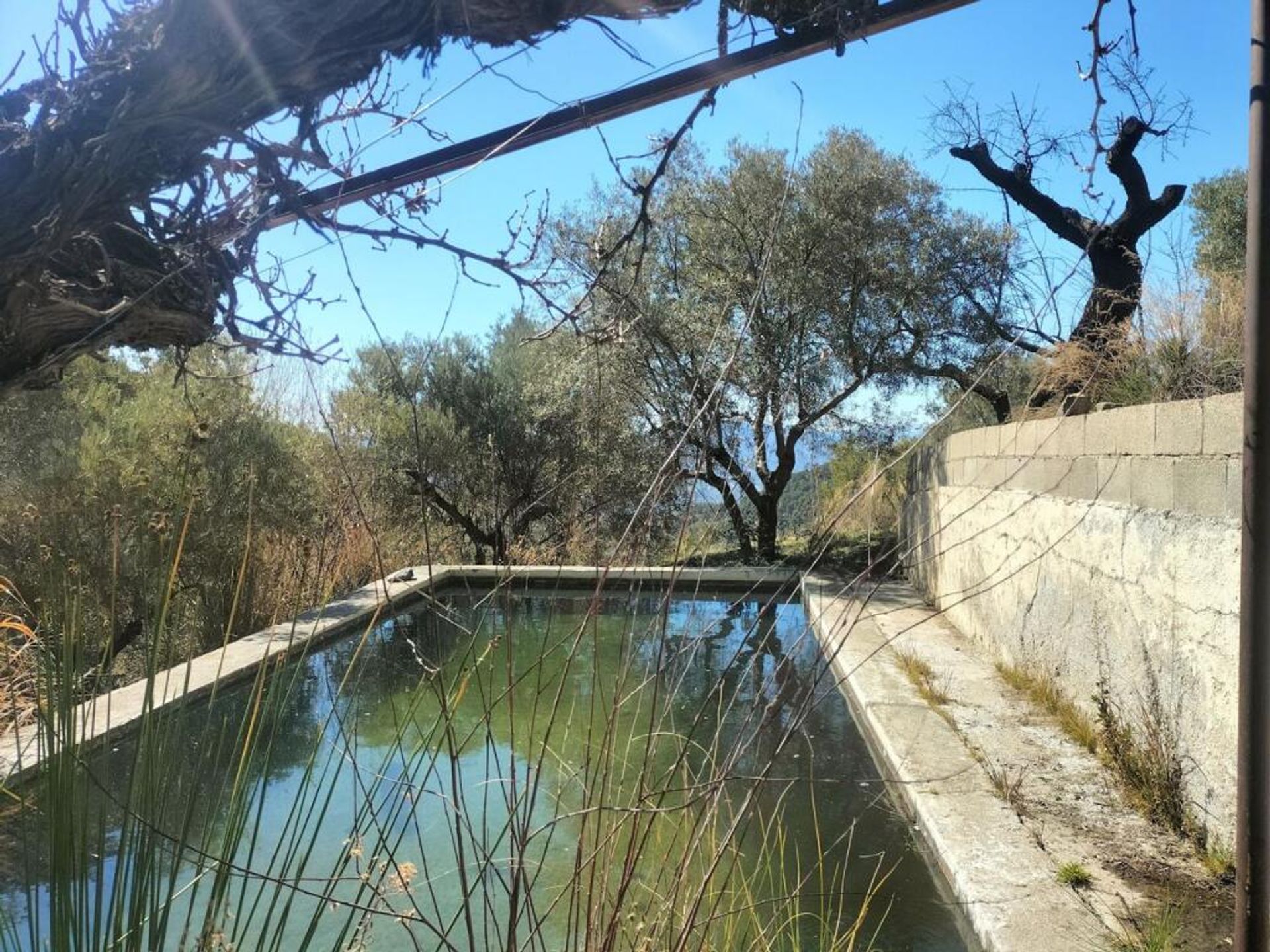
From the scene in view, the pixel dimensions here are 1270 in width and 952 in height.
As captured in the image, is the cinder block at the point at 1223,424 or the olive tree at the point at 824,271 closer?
the cinder block at the point at 1223,424

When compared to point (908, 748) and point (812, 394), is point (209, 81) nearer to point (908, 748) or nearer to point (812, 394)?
point (908, 748)

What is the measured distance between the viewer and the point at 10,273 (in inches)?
63.4

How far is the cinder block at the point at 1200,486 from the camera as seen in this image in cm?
252

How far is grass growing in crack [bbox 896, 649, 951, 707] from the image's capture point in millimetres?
4066

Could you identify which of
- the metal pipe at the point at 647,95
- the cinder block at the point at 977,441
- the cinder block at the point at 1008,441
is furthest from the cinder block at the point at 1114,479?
the metal pipe at the point at 647,95

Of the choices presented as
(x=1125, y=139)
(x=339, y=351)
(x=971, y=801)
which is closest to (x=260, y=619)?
(x=339, y=351)

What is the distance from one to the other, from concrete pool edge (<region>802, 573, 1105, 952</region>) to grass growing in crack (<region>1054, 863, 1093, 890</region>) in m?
0.02

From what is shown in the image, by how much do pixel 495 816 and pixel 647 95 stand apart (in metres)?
2.23

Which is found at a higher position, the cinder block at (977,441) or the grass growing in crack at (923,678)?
the cinder block at (977,441)

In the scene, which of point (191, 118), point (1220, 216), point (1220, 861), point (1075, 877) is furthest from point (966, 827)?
point (1220, 216)

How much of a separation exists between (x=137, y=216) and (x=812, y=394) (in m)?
7.52

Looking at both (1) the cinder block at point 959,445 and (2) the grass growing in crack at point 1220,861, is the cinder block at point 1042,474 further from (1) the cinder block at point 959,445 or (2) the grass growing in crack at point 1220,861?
(2) the grass growing in crack at point 1220,861

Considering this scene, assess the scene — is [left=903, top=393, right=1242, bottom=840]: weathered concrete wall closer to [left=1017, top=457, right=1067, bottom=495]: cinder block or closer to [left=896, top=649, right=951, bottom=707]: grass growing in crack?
[left=1017, top=457, right=1067, bottom=495]: cinder block

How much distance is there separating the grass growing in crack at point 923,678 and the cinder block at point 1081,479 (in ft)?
3.40
